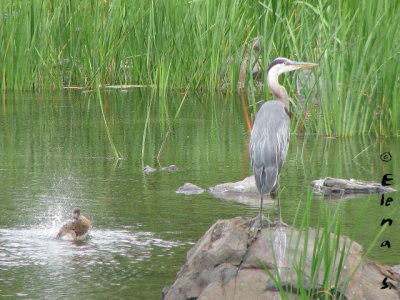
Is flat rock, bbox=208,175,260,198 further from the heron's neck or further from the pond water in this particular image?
the heron's neck

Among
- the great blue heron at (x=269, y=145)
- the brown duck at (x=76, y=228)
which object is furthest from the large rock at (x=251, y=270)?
the brown duck at (x=76, y=228)

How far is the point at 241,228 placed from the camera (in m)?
4.39

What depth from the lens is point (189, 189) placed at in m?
7.10

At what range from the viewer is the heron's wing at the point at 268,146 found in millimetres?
5180

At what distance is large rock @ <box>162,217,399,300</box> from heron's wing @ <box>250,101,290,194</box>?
745 mm

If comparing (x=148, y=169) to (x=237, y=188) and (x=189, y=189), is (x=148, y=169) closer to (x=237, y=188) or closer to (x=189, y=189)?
(x=189, y=189)

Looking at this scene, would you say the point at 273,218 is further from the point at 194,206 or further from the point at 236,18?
the point at 236,18

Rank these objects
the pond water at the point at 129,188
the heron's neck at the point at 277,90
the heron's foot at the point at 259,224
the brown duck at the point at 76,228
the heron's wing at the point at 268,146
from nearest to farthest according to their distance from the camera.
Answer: the heron's foot at the point at 259,224, the pond water at the point at 129,188, the heron's wing at the point at 268,146, the brown duck at the point at 76,228, the heron's neck at the point at 277,90

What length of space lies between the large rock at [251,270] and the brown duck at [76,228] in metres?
1.39

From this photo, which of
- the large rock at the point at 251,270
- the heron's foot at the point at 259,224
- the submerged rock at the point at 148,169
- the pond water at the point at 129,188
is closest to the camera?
the large rock at the point at 251,270

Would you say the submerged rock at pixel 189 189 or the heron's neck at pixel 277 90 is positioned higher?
the heron's neck at pixel 277 90

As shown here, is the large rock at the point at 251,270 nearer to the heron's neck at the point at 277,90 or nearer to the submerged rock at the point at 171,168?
the heron's neck at the point at 277,90

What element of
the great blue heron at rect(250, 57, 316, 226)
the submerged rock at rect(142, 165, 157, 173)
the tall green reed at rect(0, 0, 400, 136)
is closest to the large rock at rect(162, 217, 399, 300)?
the great blue heron at rect(250, 57, 316, 226)

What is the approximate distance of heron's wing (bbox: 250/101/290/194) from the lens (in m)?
5.18
